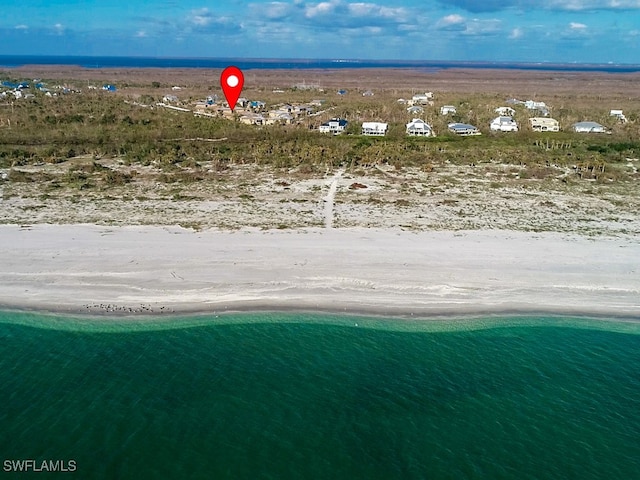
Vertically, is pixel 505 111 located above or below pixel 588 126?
above

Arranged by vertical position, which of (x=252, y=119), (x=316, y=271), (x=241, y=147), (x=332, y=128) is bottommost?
(x=316, y=271)

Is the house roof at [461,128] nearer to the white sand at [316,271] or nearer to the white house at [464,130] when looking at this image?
the white house at [464,130]

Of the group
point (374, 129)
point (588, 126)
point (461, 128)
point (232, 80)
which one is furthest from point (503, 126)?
point (232, 80)

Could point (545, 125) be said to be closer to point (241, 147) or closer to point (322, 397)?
point (241, 147)

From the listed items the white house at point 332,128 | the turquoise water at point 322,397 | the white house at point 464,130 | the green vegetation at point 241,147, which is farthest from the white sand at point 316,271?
the white house at point 464,130

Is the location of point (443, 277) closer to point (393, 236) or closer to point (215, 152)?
point (393, 236)

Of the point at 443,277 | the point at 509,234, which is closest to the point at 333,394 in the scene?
the point at 443,277
